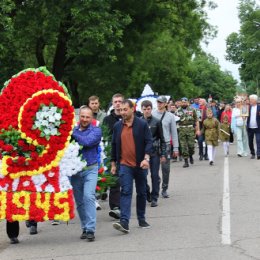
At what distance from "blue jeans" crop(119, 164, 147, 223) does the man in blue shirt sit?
408 mm

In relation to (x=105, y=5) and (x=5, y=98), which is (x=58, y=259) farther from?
(x=105, y=5)

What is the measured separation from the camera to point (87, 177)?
8586mm

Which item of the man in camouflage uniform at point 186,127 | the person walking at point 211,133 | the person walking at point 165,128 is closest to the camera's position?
the person walking at point 165,128

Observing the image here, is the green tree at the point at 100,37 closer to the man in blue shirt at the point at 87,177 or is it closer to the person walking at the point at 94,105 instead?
the person walking at the point at 94,105

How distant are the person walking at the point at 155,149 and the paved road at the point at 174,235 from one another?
0.33 metres

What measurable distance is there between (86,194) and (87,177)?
9.7 inches

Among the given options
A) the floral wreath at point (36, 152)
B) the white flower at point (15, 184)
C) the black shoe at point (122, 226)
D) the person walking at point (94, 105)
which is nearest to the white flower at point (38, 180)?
the floral wreath at point (36, 152)

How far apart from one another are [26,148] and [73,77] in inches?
990

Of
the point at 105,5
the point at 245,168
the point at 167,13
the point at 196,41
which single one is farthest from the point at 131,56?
the point at 245,168

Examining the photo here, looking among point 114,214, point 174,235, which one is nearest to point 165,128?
point 114,214

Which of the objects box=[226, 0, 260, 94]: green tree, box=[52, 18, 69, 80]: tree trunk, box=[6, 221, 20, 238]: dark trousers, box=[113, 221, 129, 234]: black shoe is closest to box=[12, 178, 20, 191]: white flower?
box=[6, 221, 20, 238]: dark trousers

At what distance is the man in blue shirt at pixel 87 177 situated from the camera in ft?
27.6

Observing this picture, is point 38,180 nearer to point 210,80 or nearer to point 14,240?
point 14,240

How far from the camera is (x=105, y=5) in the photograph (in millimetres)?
24688
